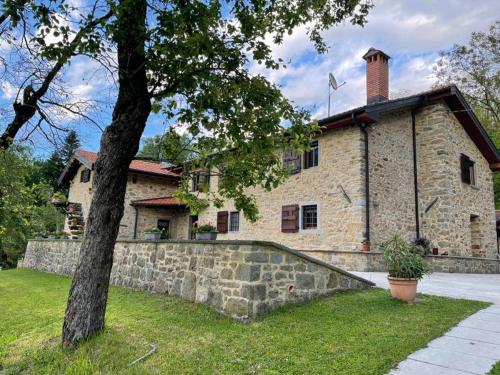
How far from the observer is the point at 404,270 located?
235 inches

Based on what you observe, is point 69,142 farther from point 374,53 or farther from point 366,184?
point 374,53

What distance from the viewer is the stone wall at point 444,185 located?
41.9 ft

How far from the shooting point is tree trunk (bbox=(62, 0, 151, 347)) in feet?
15.8

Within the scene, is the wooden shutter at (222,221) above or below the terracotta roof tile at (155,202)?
below

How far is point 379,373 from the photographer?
134 inches

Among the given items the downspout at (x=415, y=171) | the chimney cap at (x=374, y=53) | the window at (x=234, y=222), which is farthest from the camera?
the window at (x=234, y=222)

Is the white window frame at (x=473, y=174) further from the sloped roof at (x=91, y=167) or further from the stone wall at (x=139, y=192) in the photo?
the stone wall at (x=139, y=192)

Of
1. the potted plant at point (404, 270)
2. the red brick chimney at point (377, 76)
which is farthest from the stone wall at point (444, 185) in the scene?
the potted plant at point (404, 270)

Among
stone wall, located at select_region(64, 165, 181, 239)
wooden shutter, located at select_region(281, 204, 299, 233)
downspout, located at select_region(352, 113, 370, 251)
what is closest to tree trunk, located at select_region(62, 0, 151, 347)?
downspout, located at select_region(352, 113, 370, 251)

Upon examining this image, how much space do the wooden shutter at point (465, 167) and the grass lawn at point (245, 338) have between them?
9926 millimetres

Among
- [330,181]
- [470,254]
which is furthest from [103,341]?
[470,254]

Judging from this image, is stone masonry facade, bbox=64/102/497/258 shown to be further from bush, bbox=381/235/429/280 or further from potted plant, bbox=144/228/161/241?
bush, bbox=381/235/429/280

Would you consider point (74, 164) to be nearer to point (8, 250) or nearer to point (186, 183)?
point (8, 250)

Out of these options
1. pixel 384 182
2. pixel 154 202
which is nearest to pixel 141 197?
pixel 154 202
